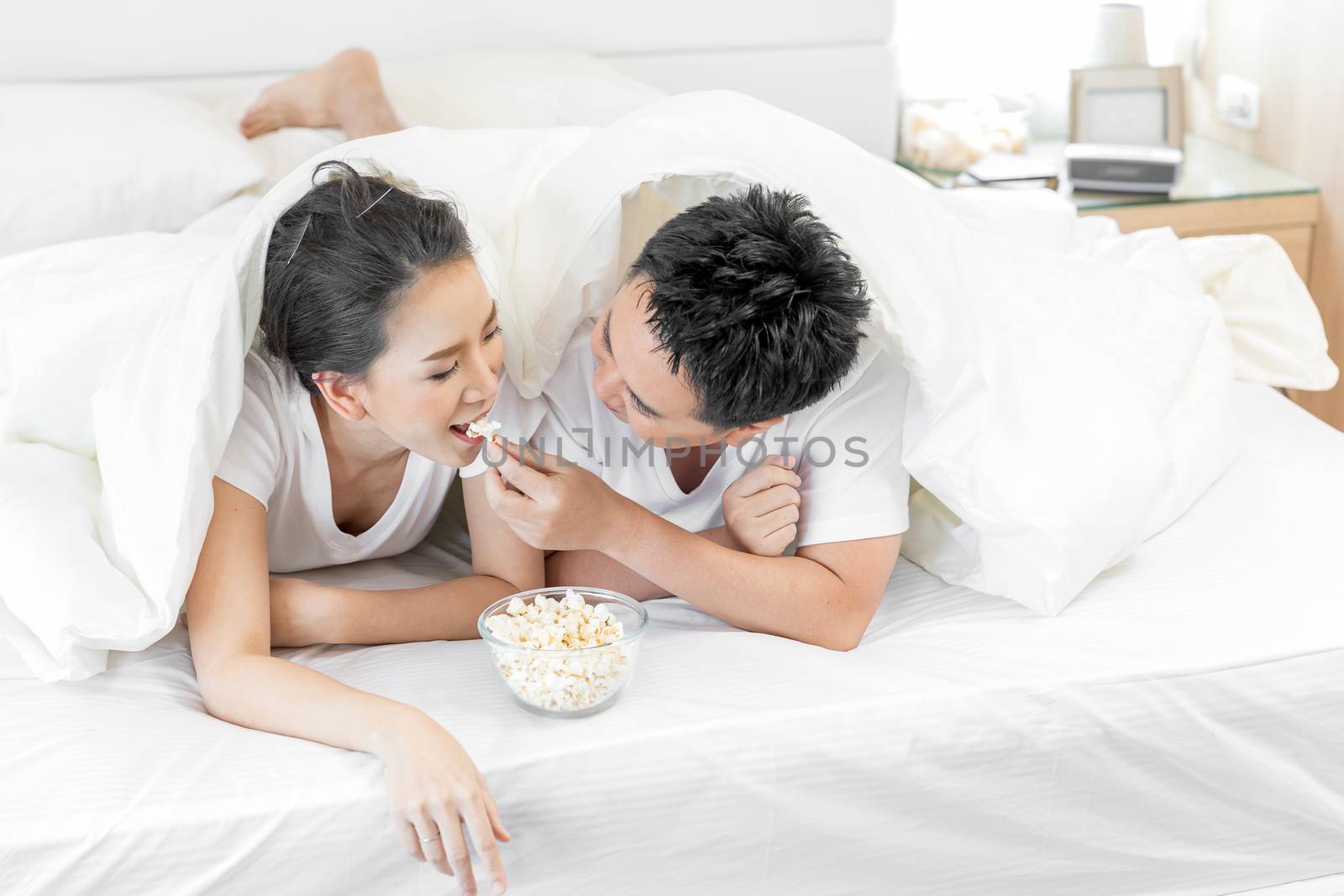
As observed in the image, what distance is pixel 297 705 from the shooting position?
1.08 meters

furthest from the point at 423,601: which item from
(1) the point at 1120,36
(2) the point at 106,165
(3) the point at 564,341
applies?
(1) the point at 1120,36

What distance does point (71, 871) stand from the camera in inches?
38.1

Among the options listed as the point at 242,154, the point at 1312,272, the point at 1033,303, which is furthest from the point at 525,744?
the point at 1312,272

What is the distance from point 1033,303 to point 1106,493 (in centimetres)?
27

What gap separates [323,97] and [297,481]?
927 millimetres

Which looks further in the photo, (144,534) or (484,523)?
(484,523)

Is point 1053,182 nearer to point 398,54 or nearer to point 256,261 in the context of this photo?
point 398,54

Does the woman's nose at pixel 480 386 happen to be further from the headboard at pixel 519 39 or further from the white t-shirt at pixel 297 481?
the headboard at pixel 519 39

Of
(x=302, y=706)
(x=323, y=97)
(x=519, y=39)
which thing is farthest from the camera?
(x=519, y=39)

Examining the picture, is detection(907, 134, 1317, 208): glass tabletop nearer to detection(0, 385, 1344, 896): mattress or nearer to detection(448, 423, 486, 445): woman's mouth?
detection(0, 385, 1344, 896): mattress

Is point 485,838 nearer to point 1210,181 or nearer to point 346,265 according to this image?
point 346,265

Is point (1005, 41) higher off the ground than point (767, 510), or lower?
higher

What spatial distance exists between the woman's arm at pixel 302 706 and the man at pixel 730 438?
0.24 meters

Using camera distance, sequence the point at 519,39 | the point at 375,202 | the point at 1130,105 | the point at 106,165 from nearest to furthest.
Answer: the point at 375,202 → the point at 106,165 → the point at 519,39 → the point at 1130,105
